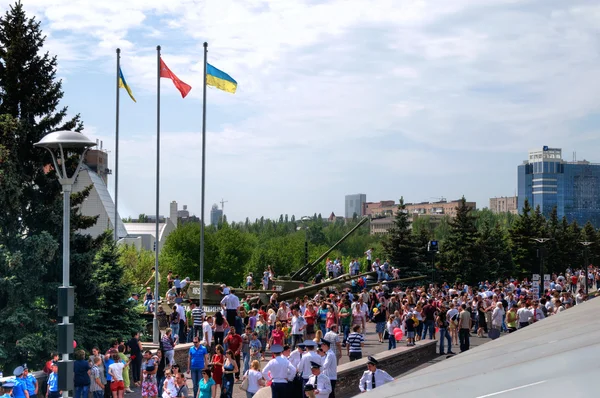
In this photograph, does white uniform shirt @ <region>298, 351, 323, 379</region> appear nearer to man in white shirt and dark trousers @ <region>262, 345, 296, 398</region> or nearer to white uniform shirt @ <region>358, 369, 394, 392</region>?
man in white shirt and dark trousers @ <region>262, 345, 296, 398</region>

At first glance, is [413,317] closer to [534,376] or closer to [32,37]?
[32,37]

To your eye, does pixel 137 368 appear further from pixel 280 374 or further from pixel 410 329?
pixel 410 329

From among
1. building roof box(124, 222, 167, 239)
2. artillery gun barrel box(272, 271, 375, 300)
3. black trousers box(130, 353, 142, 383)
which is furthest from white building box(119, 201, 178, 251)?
black trousers box(130, 353, 142, 383)

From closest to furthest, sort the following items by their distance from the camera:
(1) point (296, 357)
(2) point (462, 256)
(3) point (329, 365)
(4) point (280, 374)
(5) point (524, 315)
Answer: (4) point (280, 374) < (3) point (329, 365) < (1) point (296, 357) < (5) point (524, 315) < (2) point (462, 256)

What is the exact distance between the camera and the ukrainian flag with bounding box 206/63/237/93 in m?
29.8

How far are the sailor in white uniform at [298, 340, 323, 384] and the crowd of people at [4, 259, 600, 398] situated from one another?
19 mm

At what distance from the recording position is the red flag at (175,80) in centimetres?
3062

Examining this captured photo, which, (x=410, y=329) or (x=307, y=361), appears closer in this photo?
(x=307, y=361)

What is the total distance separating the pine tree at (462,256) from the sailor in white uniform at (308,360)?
45.2 m

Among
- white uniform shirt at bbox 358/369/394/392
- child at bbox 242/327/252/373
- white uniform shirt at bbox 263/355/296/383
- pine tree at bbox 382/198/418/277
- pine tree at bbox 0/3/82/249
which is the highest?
pine tree at bbox 0/3/82/249

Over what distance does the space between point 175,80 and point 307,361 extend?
702 inches

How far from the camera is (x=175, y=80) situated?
3083 cm

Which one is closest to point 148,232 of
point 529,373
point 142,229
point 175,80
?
point 142,229

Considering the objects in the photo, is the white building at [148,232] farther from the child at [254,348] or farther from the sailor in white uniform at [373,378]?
the sailor in white uniform at [373,378]
